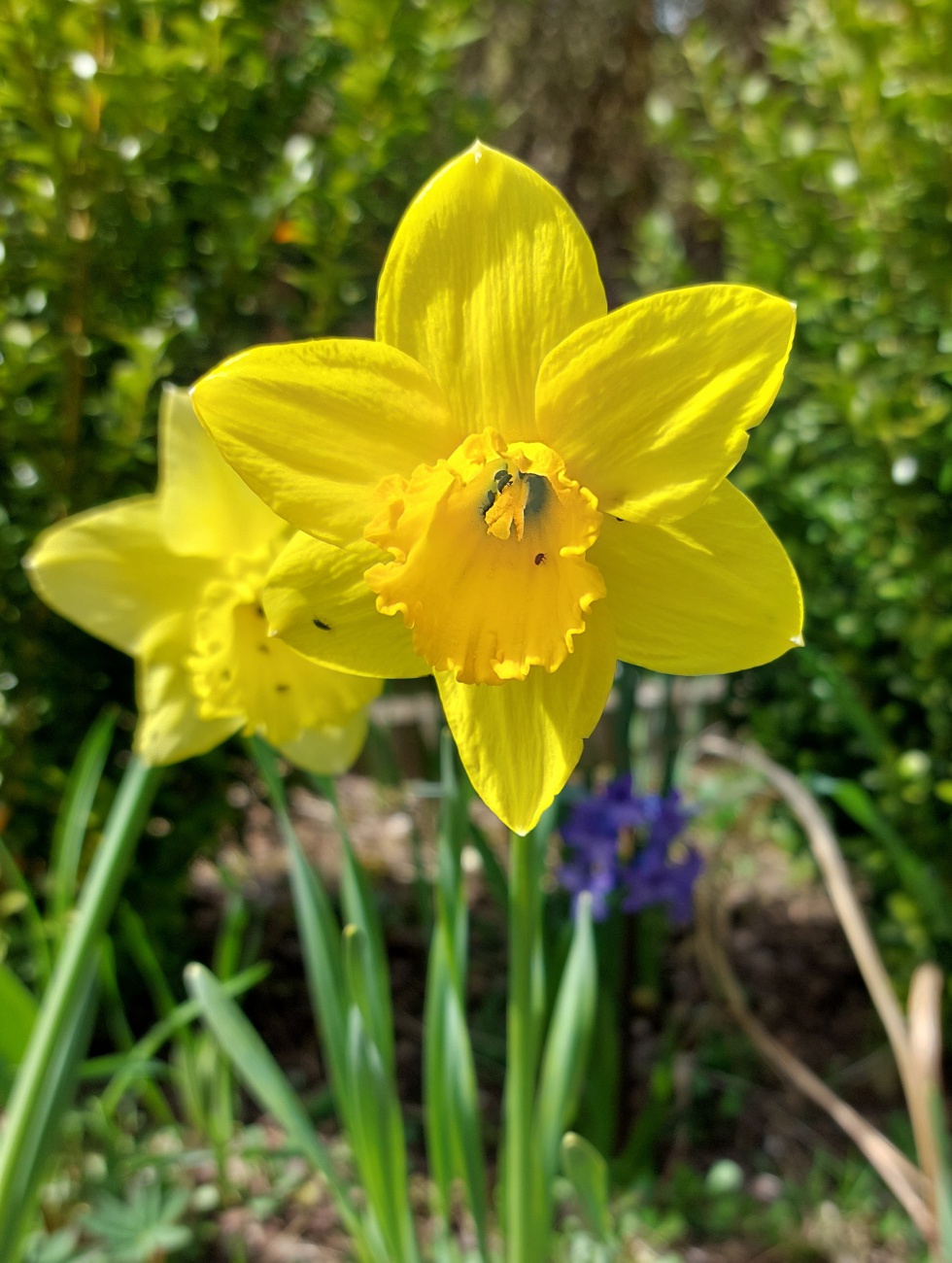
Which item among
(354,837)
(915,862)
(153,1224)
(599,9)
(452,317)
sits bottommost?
(354,837)

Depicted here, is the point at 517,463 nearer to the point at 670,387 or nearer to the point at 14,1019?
the point at 670,387

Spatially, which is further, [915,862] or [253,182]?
[253,182]

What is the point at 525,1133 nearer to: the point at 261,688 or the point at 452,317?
the point at 261,688

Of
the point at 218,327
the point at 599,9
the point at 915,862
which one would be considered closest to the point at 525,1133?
the point at 915,862

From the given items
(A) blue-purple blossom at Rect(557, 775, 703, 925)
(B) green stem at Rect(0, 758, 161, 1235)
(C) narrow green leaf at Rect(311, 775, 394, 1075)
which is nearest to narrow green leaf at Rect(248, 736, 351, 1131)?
(C) narrow green leaf at Rect(311, 775, 394, 1075)

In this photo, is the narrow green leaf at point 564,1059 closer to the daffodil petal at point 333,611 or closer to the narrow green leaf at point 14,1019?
the daffodil petal at point 333,611
